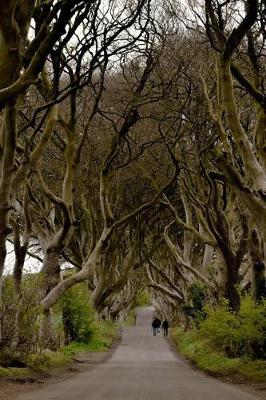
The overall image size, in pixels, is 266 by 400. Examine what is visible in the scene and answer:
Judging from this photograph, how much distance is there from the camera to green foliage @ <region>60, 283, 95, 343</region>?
2638 cm

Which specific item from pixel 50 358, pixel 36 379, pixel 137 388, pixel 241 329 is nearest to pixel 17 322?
pixel 36 379

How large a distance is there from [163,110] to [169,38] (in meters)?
3.05

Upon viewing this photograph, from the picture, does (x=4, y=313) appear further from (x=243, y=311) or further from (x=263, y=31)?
(x=263, y=31)

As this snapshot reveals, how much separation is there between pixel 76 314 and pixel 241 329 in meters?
11.4

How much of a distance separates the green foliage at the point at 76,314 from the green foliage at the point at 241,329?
7496 millimetres

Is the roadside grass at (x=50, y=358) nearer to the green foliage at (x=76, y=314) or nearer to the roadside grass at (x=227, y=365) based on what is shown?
the green foliage at (x=76, y=314)

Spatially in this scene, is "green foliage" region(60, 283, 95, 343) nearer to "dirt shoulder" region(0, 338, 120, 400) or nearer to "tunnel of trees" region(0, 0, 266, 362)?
"tunnel of trees" region(0, 0, 266, 362)

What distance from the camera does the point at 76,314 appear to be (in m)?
27.0

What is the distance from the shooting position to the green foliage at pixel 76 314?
26375 millimetres

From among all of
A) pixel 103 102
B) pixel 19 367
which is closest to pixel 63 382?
pixel 19 367

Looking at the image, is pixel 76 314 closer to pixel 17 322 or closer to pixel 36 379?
pixel 17 322

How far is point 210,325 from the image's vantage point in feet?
61.2

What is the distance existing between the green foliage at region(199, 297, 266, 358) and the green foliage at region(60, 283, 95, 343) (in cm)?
750

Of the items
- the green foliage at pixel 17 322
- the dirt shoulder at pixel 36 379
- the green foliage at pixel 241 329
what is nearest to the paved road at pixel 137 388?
the dirt shoulder at pixel 36 379
